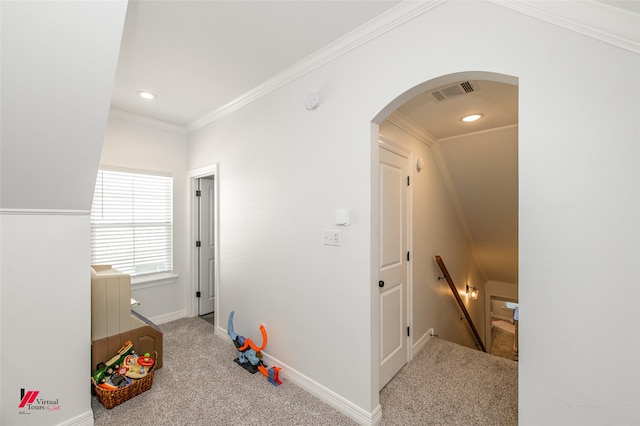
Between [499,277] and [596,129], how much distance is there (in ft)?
15.5

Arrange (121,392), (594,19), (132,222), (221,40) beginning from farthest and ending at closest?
1. (132,222)
2. (121,392)
3. (221,40)
4. (594,19)

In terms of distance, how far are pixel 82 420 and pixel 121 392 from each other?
0.24 meters

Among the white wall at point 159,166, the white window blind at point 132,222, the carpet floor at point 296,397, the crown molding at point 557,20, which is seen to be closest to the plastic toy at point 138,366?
the carpet floor at point 296,397

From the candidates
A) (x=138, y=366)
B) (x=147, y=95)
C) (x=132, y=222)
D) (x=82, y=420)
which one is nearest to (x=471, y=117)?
(x=147, y=95)

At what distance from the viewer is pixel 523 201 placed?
4.18 ft

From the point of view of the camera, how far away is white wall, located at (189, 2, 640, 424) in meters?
1.07

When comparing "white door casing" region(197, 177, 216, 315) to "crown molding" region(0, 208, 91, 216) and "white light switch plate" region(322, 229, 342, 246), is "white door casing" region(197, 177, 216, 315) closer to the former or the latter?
"crown molding" region(0, 208, 91, 216)

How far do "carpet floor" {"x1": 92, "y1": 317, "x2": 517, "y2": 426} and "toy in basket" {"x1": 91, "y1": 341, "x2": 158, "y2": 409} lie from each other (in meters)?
0.07

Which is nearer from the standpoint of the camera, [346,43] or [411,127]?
[346,43]

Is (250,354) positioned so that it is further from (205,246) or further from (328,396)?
(205,246)

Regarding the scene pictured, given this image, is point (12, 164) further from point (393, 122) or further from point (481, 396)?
point (481, 396)

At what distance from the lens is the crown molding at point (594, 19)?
1.04 metres

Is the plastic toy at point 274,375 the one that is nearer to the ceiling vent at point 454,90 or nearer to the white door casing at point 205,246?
the white door casing at point 205,246

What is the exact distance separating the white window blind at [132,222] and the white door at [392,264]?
2978mm
